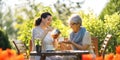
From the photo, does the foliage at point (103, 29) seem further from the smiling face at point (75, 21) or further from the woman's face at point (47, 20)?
the smiling face at point (75, 21)

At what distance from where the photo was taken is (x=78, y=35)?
5383 millimetres

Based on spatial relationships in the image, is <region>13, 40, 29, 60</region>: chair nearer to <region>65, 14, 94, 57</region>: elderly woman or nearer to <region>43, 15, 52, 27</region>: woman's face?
<region>43, 15, 52, 27</region>: woman's face

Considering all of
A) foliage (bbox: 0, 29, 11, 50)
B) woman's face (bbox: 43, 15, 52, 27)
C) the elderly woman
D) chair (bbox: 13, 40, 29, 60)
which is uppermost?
woman's face (bbox: 43, 15, 52, 27)

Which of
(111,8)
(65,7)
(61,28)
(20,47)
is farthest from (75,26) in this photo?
(65,7)

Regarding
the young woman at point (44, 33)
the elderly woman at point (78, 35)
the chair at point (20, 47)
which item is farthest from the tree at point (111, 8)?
the elderly woman at point (78, 35)

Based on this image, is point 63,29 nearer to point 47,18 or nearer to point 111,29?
point 111,29

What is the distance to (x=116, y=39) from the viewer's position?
13680mm

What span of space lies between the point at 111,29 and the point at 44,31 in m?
7.88

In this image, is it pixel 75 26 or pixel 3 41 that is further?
pixel 3 41

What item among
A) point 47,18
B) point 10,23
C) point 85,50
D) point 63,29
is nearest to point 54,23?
point 63,29

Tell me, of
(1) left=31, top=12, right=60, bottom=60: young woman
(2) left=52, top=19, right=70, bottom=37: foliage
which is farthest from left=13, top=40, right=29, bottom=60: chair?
(2) left=52, top=19, right=70, bottom=37: foliage

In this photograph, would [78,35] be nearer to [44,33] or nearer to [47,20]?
[44,33]

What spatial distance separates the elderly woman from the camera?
206 inches

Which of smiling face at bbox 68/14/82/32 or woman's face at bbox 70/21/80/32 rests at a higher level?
smiling face at bbox 68/14/82/32
